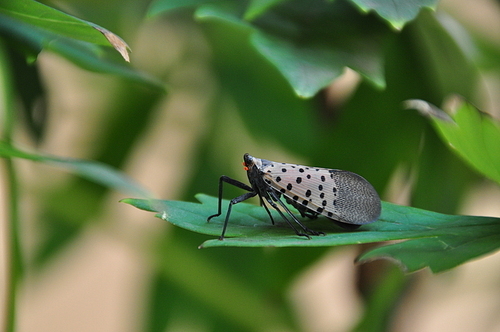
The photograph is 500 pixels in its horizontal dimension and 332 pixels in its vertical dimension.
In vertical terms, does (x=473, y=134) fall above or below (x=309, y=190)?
above

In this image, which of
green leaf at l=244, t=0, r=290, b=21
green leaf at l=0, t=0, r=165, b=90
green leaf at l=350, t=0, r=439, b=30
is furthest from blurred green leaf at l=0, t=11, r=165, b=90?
green leaf at l=350, t=0, r=439, b=30

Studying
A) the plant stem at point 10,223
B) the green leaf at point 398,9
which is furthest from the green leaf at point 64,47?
the green leaf at point 398,9

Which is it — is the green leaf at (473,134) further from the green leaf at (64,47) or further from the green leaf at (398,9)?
the green leaf at (64,47)

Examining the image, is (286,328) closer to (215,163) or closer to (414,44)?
(215,163)

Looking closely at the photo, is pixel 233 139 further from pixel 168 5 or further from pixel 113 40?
pixel 113 40

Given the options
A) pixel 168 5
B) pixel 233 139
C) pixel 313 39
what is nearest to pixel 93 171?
pixel 168 5

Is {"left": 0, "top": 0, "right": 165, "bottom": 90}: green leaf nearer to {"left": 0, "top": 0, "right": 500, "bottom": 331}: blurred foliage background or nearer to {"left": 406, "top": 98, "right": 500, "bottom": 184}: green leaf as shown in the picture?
{"left": 0, "top": 0, "right": 500, "bottom": 331}: blurred foliage background
